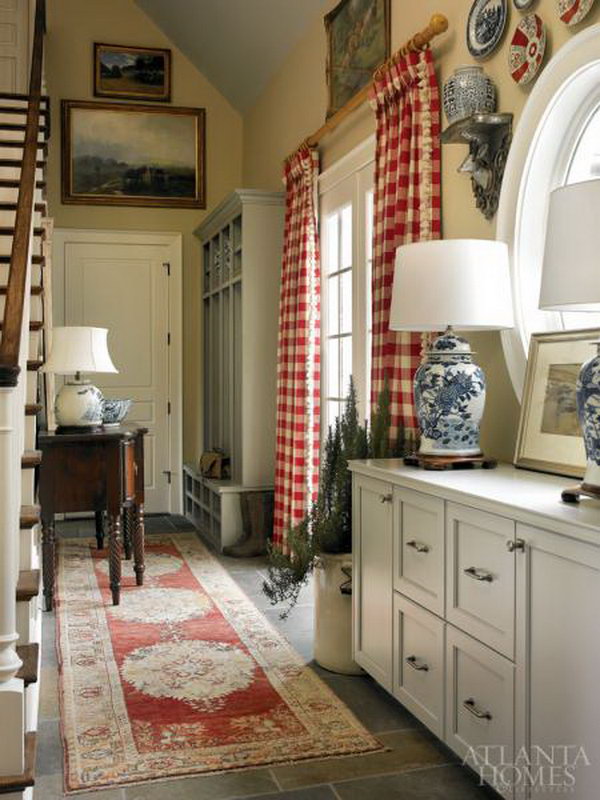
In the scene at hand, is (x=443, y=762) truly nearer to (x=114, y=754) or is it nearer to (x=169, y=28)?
(x=114, y=754)

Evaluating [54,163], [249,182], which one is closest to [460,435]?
[249,182]

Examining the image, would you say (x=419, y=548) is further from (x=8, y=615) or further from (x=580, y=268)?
(x=8, y=615)

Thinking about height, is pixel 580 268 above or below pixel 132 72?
below

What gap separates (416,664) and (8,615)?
1.21m

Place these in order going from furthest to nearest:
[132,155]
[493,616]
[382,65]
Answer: [132,155]
[382,65]
[493,616]

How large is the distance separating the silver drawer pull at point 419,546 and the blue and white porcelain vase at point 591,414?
0.60m

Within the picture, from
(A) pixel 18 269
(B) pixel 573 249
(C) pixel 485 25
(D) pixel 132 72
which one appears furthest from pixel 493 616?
(D) pixel 132 72

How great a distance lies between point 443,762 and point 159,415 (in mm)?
4733

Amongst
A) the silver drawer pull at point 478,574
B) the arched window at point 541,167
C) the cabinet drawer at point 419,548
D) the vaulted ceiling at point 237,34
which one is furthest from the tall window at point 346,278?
the silver drawer pull at point 478,574

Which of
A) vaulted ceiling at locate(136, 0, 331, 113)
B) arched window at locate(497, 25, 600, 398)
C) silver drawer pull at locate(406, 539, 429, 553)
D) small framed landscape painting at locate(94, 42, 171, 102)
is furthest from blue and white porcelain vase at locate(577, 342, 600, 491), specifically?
small framed landscape painting at locate(94, 42, 171, 102)

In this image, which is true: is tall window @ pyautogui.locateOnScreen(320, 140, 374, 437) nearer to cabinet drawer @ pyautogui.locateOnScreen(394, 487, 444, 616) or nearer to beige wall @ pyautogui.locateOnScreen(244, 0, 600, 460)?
beige wall @ pyautogui.locateOnScreen(244, 0, 600, 460)

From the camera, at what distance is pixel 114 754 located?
2.53 meters

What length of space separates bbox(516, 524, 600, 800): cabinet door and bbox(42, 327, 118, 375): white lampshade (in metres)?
2.75

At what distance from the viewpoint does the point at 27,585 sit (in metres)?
2.37
